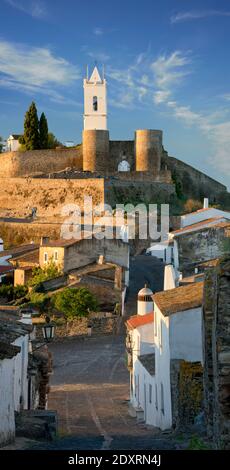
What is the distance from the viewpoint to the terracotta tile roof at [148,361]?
1903 centimetres

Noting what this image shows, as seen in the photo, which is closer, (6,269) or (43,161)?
(6,269)

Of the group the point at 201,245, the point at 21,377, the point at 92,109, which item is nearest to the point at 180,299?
the point at 21,377

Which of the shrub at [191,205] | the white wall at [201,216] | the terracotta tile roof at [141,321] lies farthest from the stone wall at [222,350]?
the shrub at [191,205]

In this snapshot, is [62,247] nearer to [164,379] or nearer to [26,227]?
[26,227]

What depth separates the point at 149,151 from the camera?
A: 68688 mm

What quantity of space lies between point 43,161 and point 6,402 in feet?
196

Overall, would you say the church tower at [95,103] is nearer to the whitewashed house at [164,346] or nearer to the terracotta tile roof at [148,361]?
the whitewashed house at [164,346]

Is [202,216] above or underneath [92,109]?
underneath

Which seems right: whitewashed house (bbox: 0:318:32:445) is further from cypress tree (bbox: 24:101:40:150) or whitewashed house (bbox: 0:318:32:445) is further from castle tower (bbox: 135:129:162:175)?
cypress tree (bbox: 24:101:40:150)

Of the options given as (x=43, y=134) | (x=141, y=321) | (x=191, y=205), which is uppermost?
(x=43, y=134)

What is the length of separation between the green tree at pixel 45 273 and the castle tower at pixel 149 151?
23364mm

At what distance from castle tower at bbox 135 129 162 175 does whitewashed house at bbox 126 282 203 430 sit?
47.7m

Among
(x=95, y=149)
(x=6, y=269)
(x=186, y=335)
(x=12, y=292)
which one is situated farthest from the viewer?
(x=95, y=149)

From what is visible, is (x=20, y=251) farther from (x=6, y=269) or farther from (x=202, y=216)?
(x=202, y=216)
